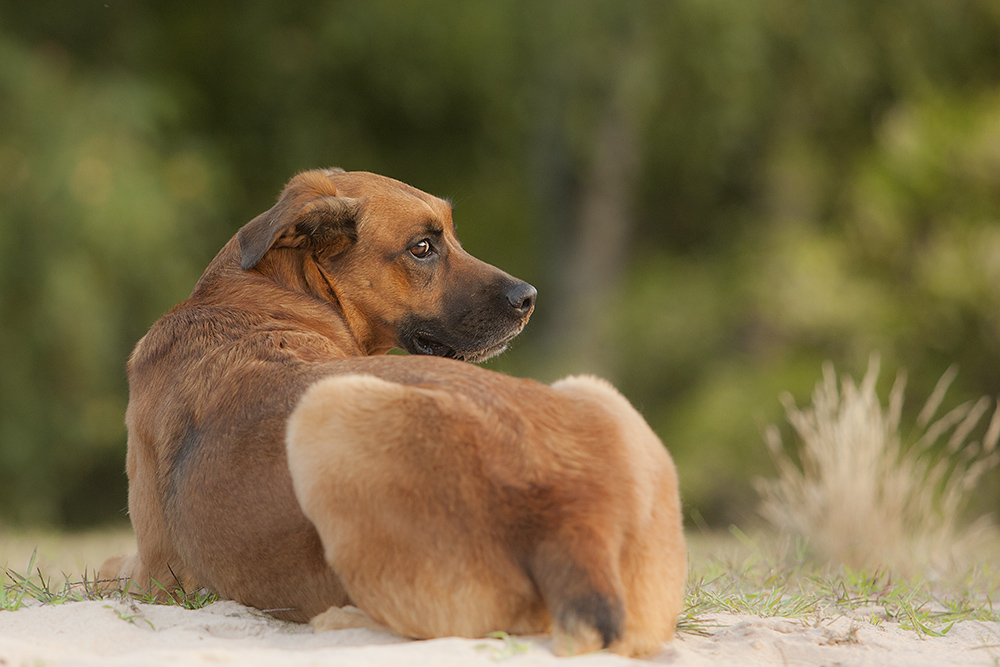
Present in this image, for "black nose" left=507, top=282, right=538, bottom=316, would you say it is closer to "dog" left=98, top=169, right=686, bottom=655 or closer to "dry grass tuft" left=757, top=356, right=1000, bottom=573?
"dog" left=98, top=169, right=686, bottom=655

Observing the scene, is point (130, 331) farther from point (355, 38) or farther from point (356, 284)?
point (356, 284)

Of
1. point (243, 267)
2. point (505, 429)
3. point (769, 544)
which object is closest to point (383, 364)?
point (505, 429)

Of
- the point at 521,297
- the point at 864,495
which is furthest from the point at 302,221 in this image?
the point at 864,495

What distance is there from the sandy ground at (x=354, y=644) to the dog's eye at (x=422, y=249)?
1.81 metres

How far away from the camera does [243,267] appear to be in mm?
4180

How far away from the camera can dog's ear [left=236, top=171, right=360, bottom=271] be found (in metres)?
4.28

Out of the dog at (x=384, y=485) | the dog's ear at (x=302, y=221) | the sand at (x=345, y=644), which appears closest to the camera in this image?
the sand at (x=345, y=644)

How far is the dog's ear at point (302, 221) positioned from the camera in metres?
4.28

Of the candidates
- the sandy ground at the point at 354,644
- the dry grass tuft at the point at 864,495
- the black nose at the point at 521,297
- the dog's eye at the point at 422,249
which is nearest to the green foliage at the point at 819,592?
the sandy ground at the point at 354,644

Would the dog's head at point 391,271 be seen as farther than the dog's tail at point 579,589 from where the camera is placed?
Yes

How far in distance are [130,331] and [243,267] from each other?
10406mm

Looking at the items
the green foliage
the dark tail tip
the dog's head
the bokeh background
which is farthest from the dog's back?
the bokeh background

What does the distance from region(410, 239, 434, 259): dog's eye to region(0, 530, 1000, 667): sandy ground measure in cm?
181

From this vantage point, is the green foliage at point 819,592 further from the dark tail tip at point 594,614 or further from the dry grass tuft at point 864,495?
the dark tail tip at point 594,614
